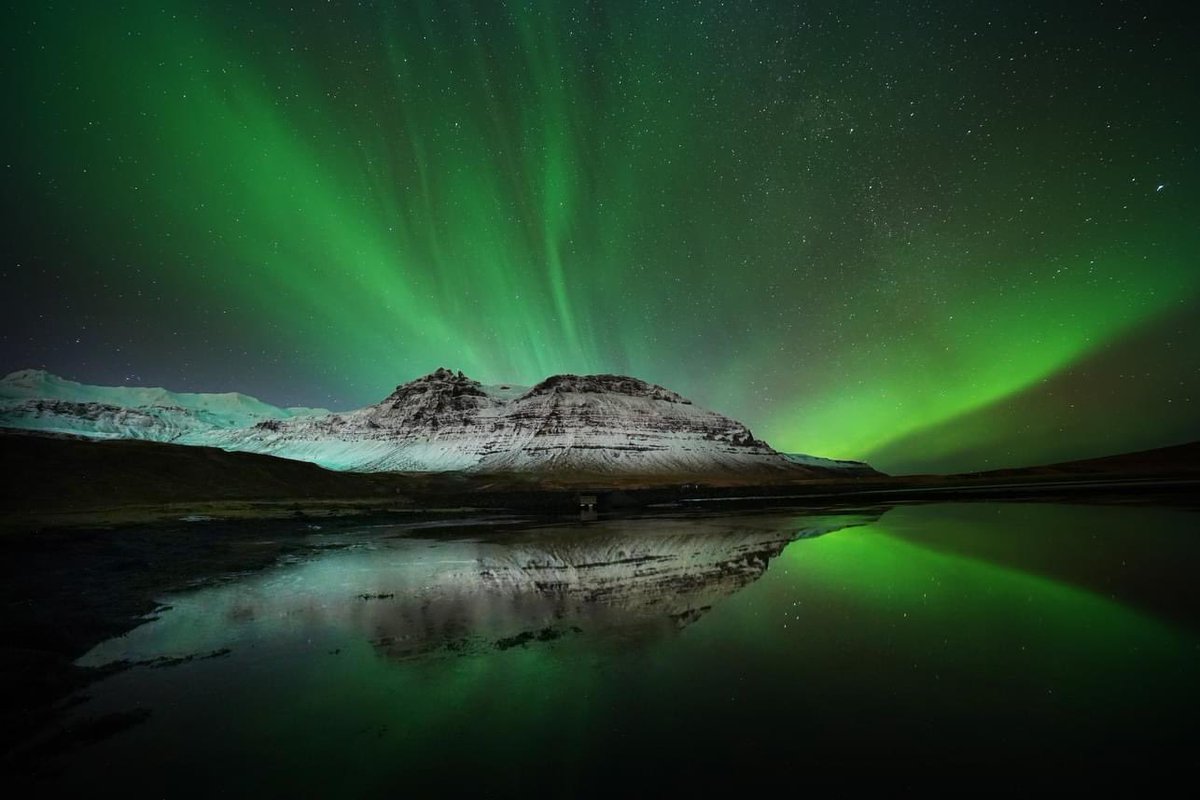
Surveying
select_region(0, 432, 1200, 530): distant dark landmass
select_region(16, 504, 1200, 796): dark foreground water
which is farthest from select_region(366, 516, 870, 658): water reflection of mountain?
select_region(0, 432, 1200, 530): distant dark landmass

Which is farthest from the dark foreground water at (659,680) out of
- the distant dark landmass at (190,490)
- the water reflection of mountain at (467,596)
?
the distant dark landmass at (190,490)

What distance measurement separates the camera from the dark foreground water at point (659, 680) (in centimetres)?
735

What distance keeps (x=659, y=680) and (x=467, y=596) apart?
9828 mm

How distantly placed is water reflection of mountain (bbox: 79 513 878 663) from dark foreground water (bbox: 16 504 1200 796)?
0.15 metres

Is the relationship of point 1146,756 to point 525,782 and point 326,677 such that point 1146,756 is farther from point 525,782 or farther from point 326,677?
point 326,677

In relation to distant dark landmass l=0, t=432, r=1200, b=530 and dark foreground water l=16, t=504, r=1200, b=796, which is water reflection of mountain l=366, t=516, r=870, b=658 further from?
distant dark landmass l=0, t=432, r=1200, b=530

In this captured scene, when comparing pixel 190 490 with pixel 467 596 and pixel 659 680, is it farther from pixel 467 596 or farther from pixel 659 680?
pixel 659 680

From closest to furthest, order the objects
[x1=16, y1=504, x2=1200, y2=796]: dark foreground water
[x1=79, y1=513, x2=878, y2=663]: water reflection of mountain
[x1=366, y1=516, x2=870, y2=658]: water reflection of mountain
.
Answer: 1. [x1=16, y1=504, x2=1200, y2=796]: dark foreground water
2. [x1=79, y1=513, x2=878, y2=663]: water reflection of mountain
3. [x1=366, y1=516, x2=870, y2=658]: water reflection of mountain

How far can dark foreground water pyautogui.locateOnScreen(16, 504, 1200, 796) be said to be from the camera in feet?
24.1

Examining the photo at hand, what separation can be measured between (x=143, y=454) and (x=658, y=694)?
11385 cm

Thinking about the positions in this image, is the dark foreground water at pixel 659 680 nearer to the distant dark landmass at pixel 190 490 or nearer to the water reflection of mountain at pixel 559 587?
the water reflection of mountain at pixel 559 587

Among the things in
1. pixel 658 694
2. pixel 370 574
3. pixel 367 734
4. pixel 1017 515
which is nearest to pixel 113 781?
pixel 367 734

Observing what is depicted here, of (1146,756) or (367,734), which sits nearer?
(1146,756)

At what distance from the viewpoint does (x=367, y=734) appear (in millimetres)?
8641
